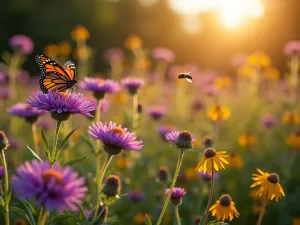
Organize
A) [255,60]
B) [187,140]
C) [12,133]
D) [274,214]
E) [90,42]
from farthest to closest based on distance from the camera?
[90,42], [255,60], [12,133], [274,214], [187,140]

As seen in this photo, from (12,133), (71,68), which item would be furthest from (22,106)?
(12,133)

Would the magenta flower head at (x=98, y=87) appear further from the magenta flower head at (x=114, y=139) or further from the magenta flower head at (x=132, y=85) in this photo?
the magenta flower head at (x=114, y=139)

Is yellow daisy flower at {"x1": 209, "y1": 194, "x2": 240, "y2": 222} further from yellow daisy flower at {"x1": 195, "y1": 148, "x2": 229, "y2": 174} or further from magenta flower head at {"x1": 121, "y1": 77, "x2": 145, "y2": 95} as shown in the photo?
magenta flower head at {"x1": 121, "y1": 77, "x2": 145, "y2": 95}

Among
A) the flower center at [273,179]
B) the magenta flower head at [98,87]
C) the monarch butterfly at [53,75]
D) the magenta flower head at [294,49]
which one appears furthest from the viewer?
the magenta flower head at [294,49]

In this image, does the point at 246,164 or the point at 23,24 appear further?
the point at 23,24

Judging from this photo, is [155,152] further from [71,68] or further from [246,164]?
[71,68]

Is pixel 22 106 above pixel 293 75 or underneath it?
underneath

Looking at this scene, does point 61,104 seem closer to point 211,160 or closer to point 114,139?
point 114,139

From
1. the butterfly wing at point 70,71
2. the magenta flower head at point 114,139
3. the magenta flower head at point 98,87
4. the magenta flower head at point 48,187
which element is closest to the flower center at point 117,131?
the magenta flower head at point 114,139
